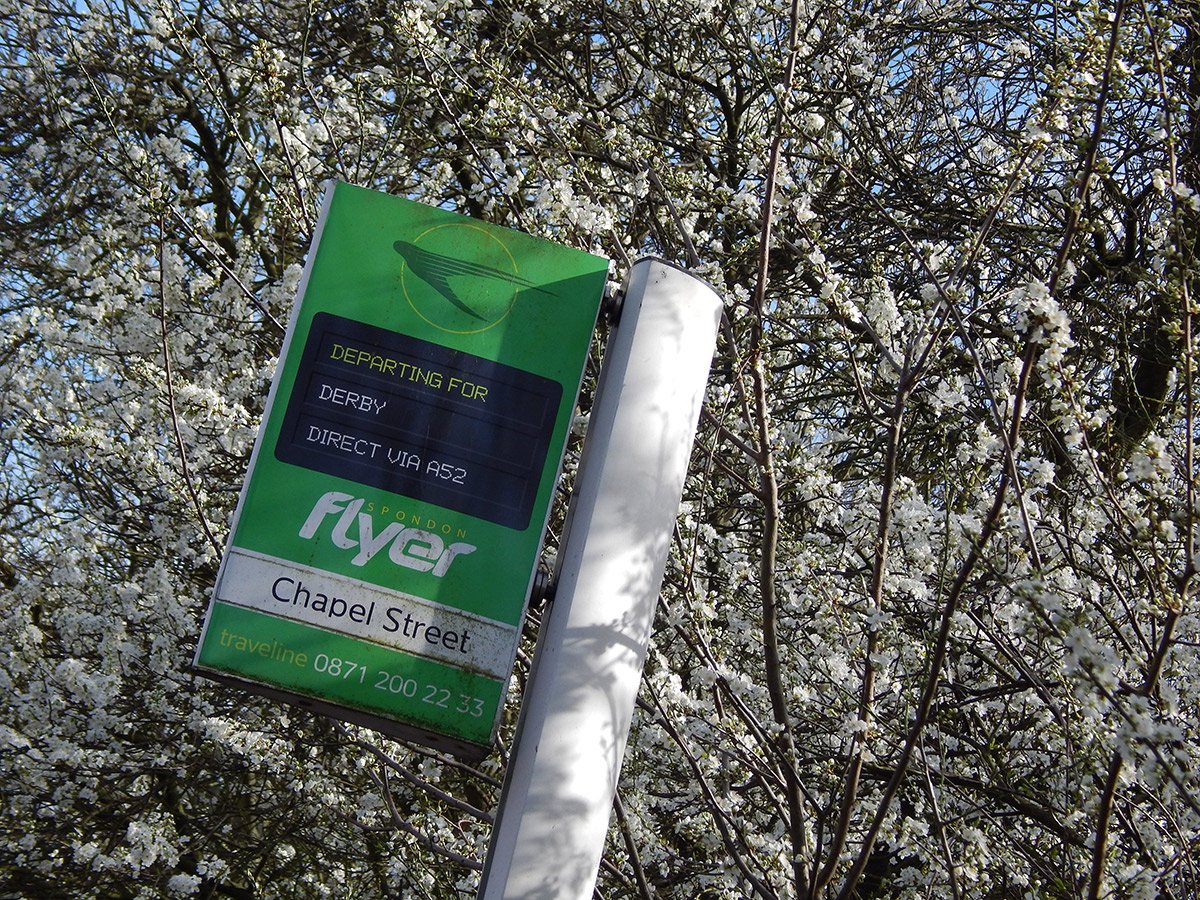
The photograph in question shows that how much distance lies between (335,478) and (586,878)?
871 millimetres

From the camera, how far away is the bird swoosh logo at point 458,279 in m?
2.56

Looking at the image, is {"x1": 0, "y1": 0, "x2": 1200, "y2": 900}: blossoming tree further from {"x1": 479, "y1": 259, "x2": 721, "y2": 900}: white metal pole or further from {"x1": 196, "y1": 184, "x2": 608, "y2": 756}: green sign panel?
{"x1": 196, "y1": 184, "x2": 608, "y2": 756}: green sign panel

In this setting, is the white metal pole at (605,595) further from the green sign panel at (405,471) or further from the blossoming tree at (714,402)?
the blossoming tree at (714,402)

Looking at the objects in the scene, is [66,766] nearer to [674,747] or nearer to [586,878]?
[674,747]

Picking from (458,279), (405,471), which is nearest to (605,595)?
(405,471)

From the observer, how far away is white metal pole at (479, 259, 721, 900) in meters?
2.27

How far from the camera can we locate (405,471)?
8.04 ft

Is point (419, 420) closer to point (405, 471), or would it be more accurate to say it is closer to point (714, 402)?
point (405, 471)

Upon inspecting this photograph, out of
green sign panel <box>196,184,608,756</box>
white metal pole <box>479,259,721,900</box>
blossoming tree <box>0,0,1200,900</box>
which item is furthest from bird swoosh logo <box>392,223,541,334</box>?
blossoming tree <box>0,0,1200,900</box>

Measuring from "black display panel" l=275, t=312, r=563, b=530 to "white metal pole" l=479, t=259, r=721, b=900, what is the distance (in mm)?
131

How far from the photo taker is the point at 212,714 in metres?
6.02

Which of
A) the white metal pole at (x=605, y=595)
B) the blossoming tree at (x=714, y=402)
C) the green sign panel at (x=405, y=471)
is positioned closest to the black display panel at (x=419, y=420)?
the green sign panel at (x=405, y=471)

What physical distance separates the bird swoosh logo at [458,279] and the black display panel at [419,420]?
0.24 ft

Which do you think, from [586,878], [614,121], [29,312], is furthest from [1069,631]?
[29,312]
